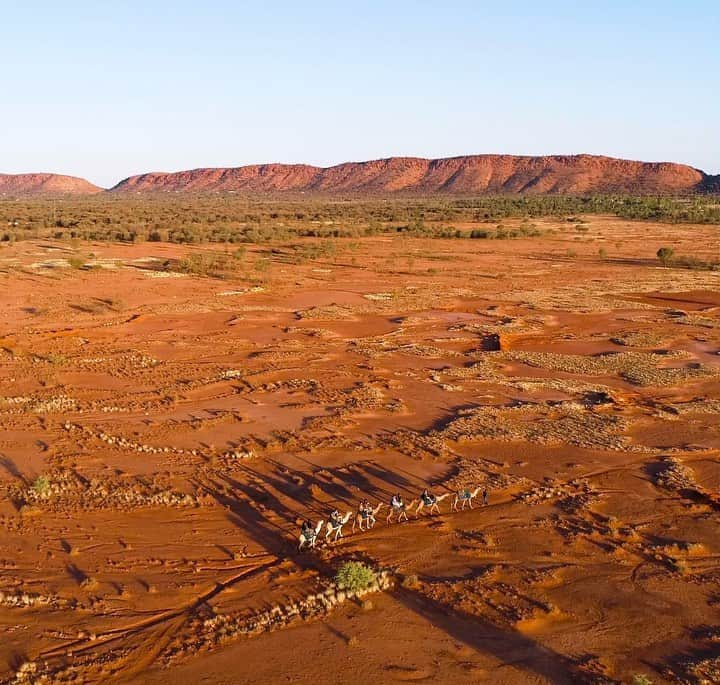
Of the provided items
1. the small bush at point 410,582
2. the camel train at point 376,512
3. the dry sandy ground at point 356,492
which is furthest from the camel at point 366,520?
the small bush at point 410,582

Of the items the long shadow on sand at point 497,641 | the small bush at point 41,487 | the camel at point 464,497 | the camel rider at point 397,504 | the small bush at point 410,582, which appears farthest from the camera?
the small bush at point 41,487

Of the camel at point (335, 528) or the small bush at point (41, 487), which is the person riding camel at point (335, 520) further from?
the small bush at point (41, 487)

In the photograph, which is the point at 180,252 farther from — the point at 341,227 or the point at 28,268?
the point at 341,227

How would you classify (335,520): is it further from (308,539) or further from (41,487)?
(41,487)

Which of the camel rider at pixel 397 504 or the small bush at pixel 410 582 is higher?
the camel rider at pixel 397 504

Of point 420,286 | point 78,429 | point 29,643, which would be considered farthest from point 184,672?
point 420,286

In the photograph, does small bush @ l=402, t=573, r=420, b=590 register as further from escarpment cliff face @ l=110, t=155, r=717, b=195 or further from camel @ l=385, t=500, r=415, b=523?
escarpment cliff face @ l=110, t=155, r=717, b=195

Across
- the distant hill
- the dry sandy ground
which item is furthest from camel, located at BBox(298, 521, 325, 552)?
Answer: the distant hill
